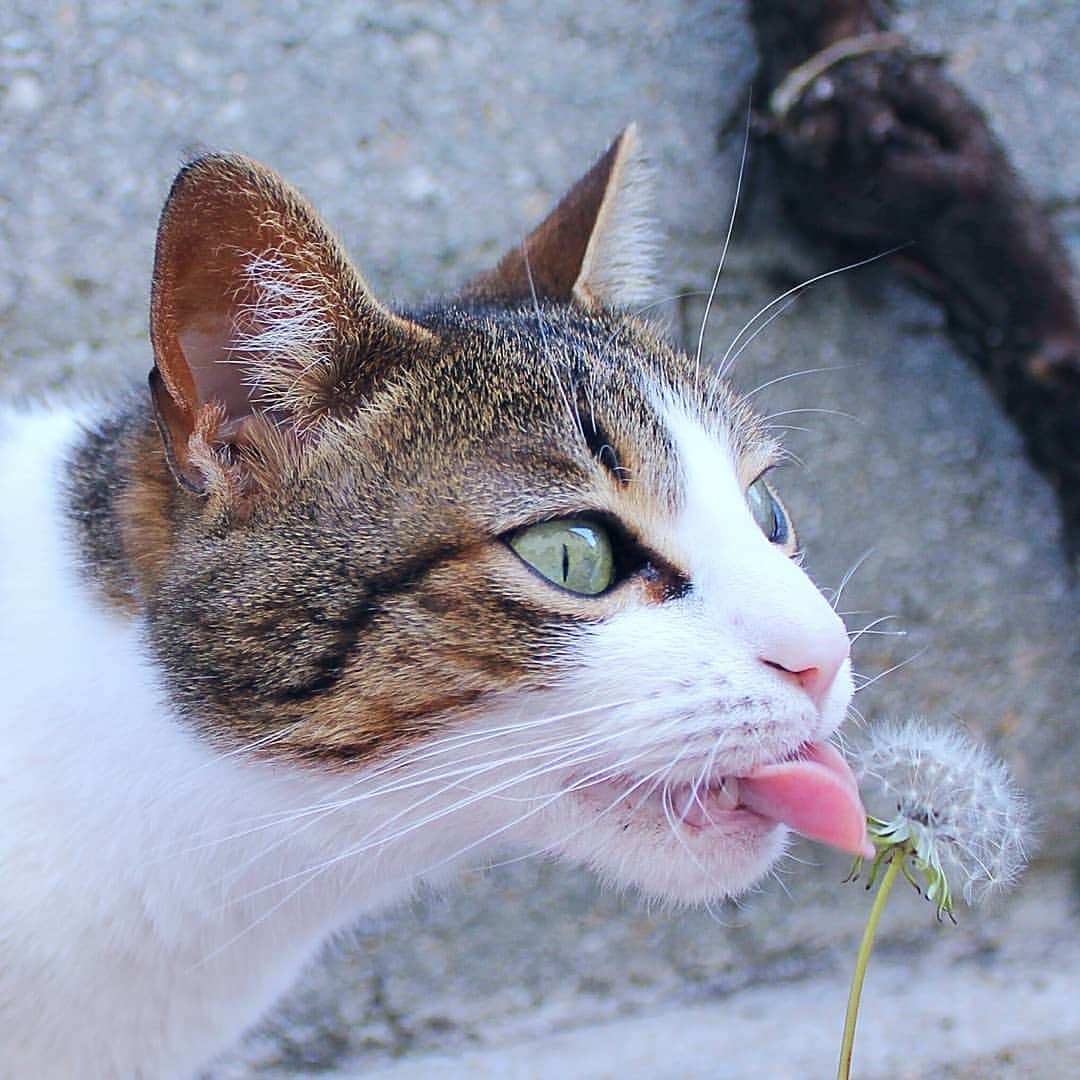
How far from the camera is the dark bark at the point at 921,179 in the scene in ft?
5.14

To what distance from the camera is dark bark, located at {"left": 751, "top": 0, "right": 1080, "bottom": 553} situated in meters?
1.57

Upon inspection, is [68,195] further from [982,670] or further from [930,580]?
[982,670]

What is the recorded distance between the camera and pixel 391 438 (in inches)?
37.7

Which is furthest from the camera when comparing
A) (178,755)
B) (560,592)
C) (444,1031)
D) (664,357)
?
(444,1031)

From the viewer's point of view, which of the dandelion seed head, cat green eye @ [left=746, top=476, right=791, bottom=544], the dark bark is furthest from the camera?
the dark bark

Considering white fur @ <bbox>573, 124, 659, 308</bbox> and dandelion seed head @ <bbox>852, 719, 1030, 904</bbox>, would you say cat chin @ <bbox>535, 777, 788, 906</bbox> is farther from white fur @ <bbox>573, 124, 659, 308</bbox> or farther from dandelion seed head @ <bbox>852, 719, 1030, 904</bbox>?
white fur @ <bbox>573, 124, 659, 308</bbox>

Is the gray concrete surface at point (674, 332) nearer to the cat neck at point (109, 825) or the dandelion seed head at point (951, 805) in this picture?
the cat neck at point (109, 825)

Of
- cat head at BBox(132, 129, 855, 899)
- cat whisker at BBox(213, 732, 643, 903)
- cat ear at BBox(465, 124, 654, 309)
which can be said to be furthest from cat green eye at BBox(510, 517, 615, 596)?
cat ear at BBox(465, 124, 654, 309)

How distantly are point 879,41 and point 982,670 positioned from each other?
37.5 inches

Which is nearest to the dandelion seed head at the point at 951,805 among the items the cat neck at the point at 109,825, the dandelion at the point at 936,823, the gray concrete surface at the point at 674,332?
the dandelion at the point at 936,823

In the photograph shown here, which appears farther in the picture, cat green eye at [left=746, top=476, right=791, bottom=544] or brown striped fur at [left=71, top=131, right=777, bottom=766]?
cat green eye at [left=746, top=476, right=791, bottom=544]

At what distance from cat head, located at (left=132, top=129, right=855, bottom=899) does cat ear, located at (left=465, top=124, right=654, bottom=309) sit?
26cm

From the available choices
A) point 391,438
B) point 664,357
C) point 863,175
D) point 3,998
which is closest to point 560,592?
point 391,438

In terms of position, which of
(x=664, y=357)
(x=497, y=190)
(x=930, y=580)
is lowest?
(x=930, y=580)
